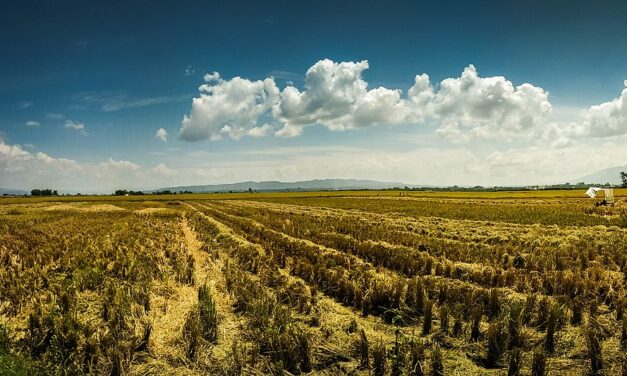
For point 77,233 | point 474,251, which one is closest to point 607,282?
point 474,251

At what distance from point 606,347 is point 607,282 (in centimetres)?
377

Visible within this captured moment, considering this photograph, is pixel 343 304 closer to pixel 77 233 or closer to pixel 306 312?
pixel 306 312

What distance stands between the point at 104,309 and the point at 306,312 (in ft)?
12.9

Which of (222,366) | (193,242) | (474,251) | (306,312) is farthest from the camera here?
(193,242)

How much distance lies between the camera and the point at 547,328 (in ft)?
18.5

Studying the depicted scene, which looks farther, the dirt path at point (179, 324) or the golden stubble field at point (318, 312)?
the dirt path at point (179, 324)

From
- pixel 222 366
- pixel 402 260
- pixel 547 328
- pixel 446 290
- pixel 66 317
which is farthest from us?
pixel 402 260

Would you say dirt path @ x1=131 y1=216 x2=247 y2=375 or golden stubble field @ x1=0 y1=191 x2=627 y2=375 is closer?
golden stubble field @ x1=0 y1=191 x2=627 y2=375

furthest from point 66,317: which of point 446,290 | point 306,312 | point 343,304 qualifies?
point 446,290

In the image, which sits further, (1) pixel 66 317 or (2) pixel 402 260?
(2) pixel 402 260

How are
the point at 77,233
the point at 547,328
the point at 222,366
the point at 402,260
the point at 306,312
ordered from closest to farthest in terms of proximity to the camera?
the point at 222,366 < the point at 547,328 < the point at 306,312 < the point at 402,260 < the point at 77,233

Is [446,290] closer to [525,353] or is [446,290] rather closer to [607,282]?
[525,353]

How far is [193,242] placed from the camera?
16609mm

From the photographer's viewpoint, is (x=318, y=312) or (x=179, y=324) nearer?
(x=179, y=324)
